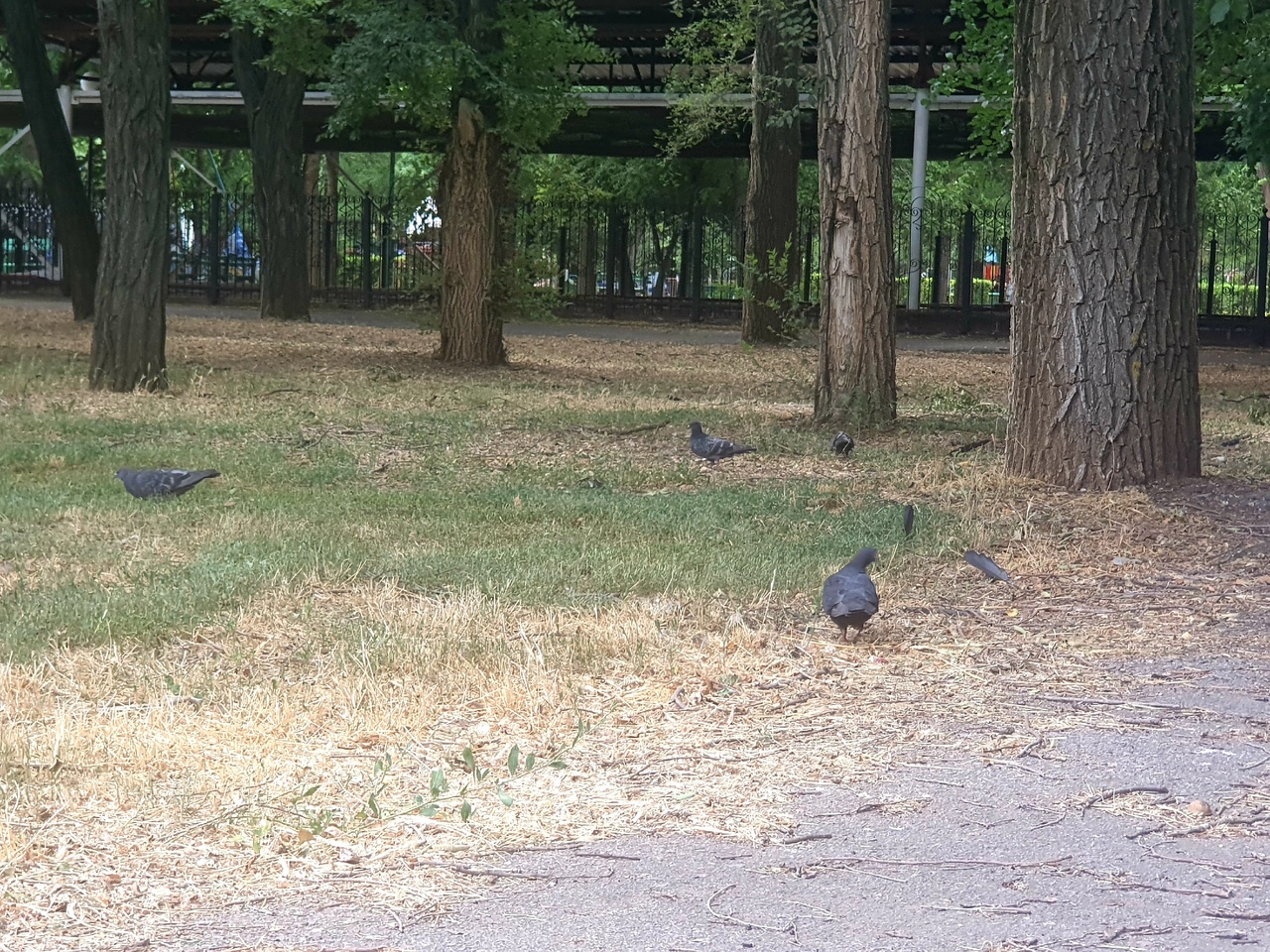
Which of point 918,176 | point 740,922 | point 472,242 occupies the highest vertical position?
point 918,176

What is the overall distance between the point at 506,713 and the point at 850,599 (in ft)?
4.51

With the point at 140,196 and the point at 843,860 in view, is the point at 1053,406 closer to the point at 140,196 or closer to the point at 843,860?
the point at 843,860

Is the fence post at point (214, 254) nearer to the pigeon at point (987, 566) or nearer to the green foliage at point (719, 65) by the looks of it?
the green foliage at point (719, 65)

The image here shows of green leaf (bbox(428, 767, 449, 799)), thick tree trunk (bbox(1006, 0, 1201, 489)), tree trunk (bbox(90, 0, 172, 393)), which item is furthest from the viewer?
tree trunk (bbox(90, 0, 172, 393))

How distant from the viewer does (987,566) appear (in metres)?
6.92

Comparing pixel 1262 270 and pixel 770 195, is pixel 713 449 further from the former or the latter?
pixel 1262 270

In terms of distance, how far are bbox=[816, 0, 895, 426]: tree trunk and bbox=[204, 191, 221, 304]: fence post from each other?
23.5 meters

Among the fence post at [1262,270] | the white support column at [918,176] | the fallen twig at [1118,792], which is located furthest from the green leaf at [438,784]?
the fence post at [1262,270]

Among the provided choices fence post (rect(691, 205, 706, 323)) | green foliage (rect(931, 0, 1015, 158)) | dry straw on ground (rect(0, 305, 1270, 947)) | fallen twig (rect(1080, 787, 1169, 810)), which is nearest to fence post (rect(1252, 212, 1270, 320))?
green foliage (rect(931, 0, 1015, 158))

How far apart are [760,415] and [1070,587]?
6612 millimetres

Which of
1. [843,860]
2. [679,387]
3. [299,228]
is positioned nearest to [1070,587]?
[843,860]

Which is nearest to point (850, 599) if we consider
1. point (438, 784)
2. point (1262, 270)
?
point (438, 784)

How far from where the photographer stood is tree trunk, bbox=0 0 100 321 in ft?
72.2

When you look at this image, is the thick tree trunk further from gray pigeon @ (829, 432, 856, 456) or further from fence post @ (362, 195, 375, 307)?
fence post @ (362, 195, 375, 307)
